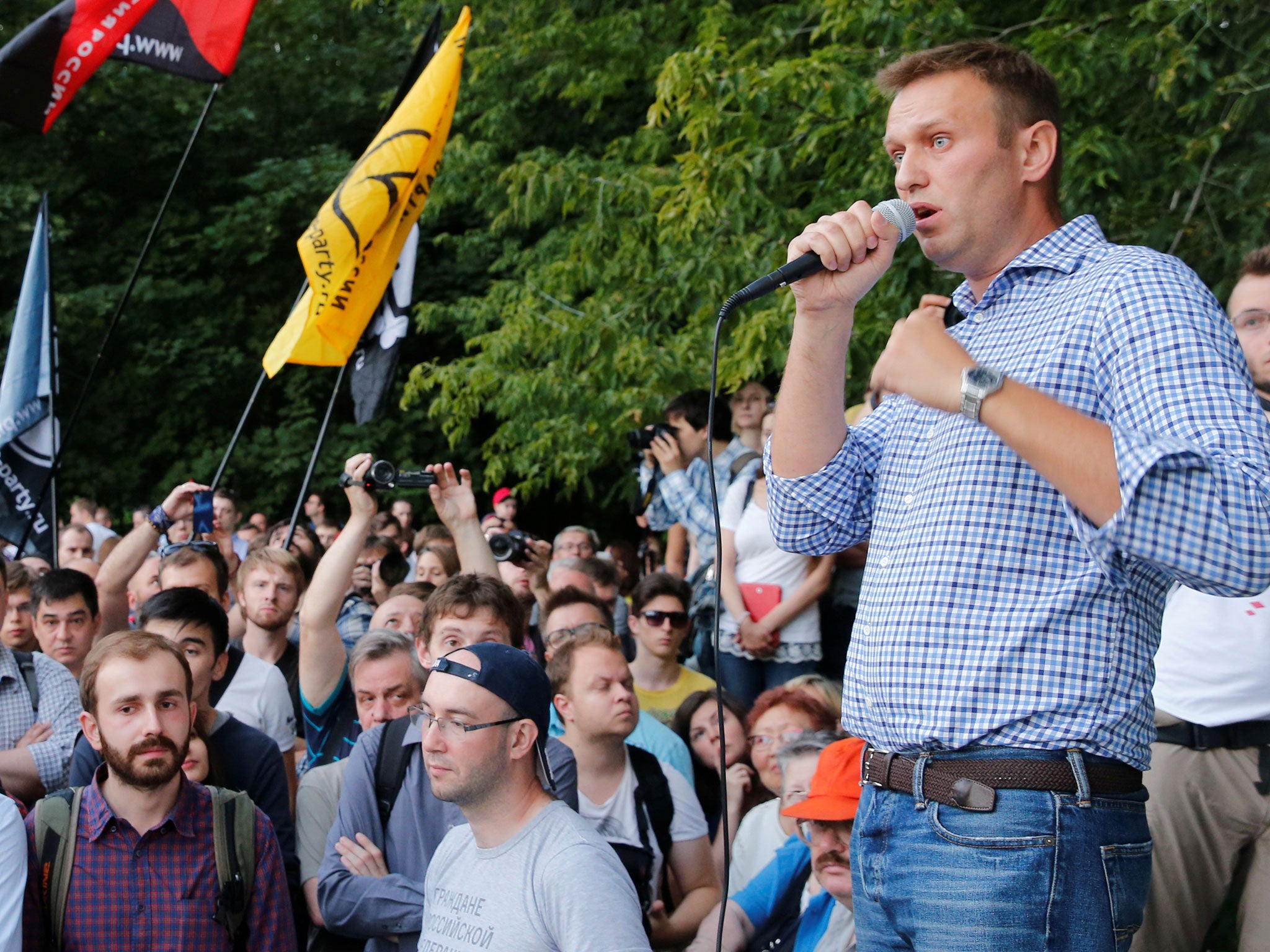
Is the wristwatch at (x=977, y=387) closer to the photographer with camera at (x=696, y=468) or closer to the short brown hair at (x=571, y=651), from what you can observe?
the short brown hair at (x=571, y=651)

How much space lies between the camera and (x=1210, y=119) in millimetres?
6793

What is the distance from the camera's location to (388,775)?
3.69 metres

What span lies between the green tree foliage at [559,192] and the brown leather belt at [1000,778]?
5.09m

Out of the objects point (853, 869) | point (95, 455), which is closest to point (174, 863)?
point (853, 869)

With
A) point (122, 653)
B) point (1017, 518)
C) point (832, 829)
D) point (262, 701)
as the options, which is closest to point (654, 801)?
point (832, 829)

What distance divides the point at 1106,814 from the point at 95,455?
17.8m

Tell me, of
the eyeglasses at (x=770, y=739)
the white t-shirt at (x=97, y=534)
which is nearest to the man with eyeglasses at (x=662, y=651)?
the eyeglasses at (x=770, y=739)

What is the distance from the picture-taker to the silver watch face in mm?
1525

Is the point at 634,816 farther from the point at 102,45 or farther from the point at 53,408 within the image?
the point at 53,408

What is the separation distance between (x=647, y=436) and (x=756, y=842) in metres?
3.17

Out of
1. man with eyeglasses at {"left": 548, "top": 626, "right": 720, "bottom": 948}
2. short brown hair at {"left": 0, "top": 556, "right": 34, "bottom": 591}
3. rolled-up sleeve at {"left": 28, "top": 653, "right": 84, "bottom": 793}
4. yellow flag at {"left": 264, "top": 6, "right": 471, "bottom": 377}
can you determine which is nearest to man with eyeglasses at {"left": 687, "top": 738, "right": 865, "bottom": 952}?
man with eyeglasses at {"left": 548, "top": 626, "right": 720, "bottom": 948}

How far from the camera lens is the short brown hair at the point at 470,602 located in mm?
4246

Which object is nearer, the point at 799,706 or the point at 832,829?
the point at 832,829

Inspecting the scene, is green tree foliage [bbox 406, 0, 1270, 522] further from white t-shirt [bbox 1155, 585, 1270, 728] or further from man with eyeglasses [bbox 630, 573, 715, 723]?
white t-shirt [bbox 1155, 585, 1270, 728]
